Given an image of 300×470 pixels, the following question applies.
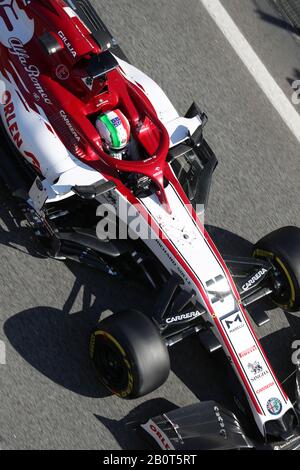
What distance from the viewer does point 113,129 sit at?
24.8ft

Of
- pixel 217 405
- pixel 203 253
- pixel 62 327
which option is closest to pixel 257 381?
pixel 217 405

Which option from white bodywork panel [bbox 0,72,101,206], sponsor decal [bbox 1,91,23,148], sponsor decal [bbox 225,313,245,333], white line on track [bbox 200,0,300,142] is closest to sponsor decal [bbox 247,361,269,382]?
sponsor decal [bbox 225,313,245,333]

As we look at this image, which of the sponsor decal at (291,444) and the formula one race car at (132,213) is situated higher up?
the formula one race car at (132,213)

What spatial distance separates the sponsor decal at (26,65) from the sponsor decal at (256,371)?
2841mm

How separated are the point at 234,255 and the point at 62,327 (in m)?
1.92

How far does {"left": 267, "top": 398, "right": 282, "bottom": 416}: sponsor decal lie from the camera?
730 cm

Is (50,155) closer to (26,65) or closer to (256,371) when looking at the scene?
(26,65)

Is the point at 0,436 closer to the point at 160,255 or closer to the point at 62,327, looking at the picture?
the point at 62,327

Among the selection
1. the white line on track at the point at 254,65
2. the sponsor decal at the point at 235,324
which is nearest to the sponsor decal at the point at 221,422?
the sponsor decal at the point at 235,324

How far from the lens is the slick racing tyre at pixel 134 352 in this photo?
691 centimetres

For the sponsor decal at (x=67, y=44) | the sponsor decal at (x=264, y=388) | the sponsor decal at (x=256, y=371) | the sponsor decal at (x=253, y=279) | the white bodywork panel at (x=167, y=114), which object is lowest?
the sponsor decal at (x=264, y=388)

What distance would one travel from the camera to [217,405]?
23.7ft

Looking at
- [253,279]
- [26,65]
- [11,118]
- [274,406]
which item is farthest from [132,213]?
[274,406]

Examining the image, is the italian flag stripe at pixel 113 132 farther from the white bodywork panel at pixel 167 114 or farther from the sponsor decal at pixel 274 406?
the sponsor decal at pixel 274 406
